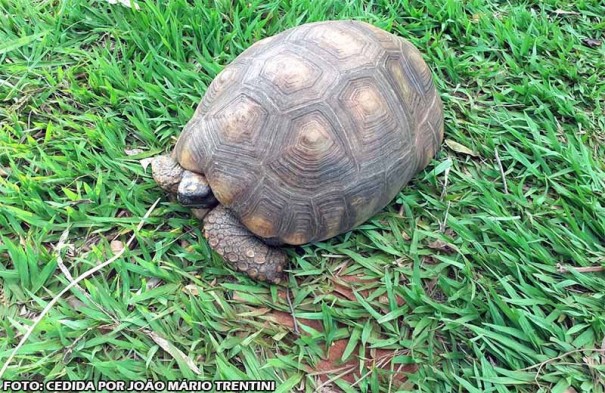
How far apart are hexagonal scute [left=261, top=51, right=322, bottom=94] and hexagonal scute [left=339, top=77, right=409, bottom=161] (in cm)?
18

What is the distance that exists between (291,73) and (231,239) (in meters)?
0.86

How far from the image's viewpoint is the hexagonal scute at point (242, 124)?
94.3 inches

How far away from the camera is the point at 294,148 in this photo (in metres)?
2.37

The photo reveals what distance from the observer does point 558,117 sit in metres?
3.13

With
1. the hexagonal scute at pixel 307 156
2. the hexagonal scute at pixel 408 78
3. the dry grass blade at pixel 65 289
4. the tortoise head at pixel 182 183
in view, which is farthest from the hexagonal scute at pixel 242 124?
the hexagonal scute at pixel 408 78

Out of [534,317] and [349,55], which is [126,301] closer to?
[349,55]

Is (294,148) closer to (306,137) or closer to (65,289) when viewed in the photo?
(306,137)

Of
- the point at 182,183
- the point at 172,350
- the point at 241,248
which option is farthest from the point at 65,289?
the point at 241,248

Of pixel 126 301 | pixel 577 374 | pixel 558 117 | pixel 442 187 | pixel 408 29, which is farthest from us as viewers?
pixel 408 29

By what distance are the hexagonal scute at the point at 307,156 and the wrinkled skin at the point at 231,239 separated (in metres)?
0.33

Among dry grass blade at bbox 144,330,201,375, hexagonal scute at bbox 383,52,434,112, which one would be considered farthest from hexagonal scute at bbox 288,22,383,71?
dry grass blade at bbox 144,330,201,375

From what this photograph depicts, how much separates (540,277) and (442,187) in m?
0.69

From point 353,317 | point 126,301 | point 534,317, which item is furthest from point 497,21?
point 126,301

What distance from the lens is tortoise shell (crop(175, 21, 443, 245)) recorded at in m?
2.39
